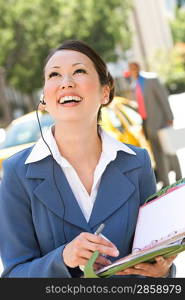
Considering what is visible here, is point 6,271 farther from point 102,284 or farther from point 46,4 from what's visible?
point 46,4

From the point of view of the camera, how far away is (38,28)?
36.4 meters

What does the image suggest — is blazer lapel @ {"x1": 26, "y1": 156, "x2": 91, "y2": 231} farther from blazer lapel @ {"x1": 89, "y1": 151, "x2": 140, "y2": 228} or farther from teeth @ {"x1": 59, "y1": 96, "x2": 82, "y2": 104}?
teeth @ {"x1": 59, "y1": 96, "x2": 82, "y2": 104}

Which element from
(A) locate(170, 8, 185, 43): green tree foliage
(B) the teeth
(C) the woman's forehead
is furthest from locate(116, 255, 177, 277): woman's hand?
(A) locate(170, 8, 185, 43): green tree foliage

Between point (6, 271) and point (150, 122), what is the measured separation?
231 inches

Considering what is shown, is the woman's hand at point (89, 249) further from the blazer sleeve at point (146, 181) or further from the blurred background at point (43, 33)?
the blurred background at point (43, 33)

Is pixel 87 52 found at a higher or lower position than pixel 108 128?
higher

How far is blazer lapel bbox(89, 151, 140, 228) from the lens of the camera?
76.3 inches

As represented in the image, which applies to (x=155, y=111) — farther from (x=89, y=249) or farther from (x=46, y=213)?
(x=89, y=249)

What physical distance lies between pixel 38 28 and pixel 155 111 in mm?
29776

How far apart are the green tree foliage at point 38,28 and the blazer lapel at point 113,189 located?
106ft

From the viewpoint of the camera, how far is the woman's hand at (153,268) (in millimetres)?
1643

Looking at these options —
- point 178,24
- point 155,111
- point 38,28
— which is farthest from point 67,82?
point 178,24

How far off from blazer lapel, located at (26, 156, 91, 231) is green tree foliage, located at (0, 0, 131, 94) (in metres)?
32.3

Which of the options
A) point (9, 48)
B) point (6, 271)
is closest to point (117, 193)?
point (6, 271)
